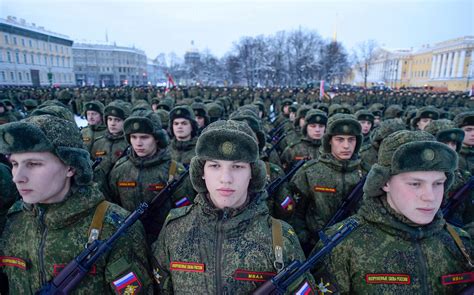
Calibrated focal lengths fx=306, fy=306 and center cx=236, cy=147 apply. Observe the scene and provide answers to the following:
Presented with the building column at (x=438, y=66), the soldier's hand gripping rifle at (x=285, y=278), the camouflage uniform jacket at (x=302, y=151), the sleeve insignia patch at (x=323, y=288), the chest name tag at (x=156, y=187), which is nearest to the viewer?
the soldier's hand gripping rifle at (x=285, y=278)

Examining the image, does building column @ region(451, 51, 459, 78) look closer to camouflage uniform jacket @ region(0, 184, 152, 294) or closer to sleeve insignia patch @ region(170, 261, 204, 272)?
sleeve insignia patch @ region(170, 261, 204, 272)

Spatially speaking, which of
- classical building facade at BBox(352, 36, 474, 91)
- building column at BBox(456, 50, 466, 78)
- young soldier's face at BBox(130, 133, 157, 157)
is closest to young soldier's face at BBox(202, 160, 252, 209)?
young soldier's face at BBox(130, 133, 157, 157)

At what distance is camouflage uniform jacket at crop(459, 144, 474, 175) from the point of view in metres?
5.20

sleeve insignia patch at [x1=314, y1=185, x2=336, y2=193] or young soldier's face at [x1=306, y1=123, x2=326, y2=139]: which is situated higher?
young soldier's face at [x1=306, y1=123, x2=326, y2=139]

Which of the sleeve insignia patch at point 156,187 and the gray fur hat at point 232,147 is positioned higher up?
the gray fur hat at point 232,147

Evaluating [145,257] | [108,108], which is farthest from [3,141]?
[108,108]

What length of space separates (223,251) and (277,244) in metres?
0.42

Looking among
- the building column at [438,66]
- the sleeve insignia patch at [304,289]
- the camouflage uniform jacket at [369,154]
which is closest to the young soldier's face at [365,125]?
the camouflage uniform jacket at [369,154]

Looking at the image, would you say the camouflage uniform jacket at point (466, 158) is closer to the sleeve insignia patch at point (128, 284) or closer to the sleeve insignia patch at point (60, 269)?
the sleeve insignia patch at point (128, 284)

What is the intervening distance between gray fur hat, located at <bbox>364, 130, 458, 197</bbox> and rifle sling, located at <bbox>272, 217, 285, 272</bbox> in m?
0.86

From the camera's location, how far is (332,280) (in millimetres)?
2514

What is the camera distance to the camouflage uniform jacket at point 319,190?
13.7 feet

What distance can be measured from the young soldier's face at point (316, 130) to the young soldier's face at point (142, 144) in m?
3.66

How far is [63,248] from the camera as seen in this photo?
241cm
